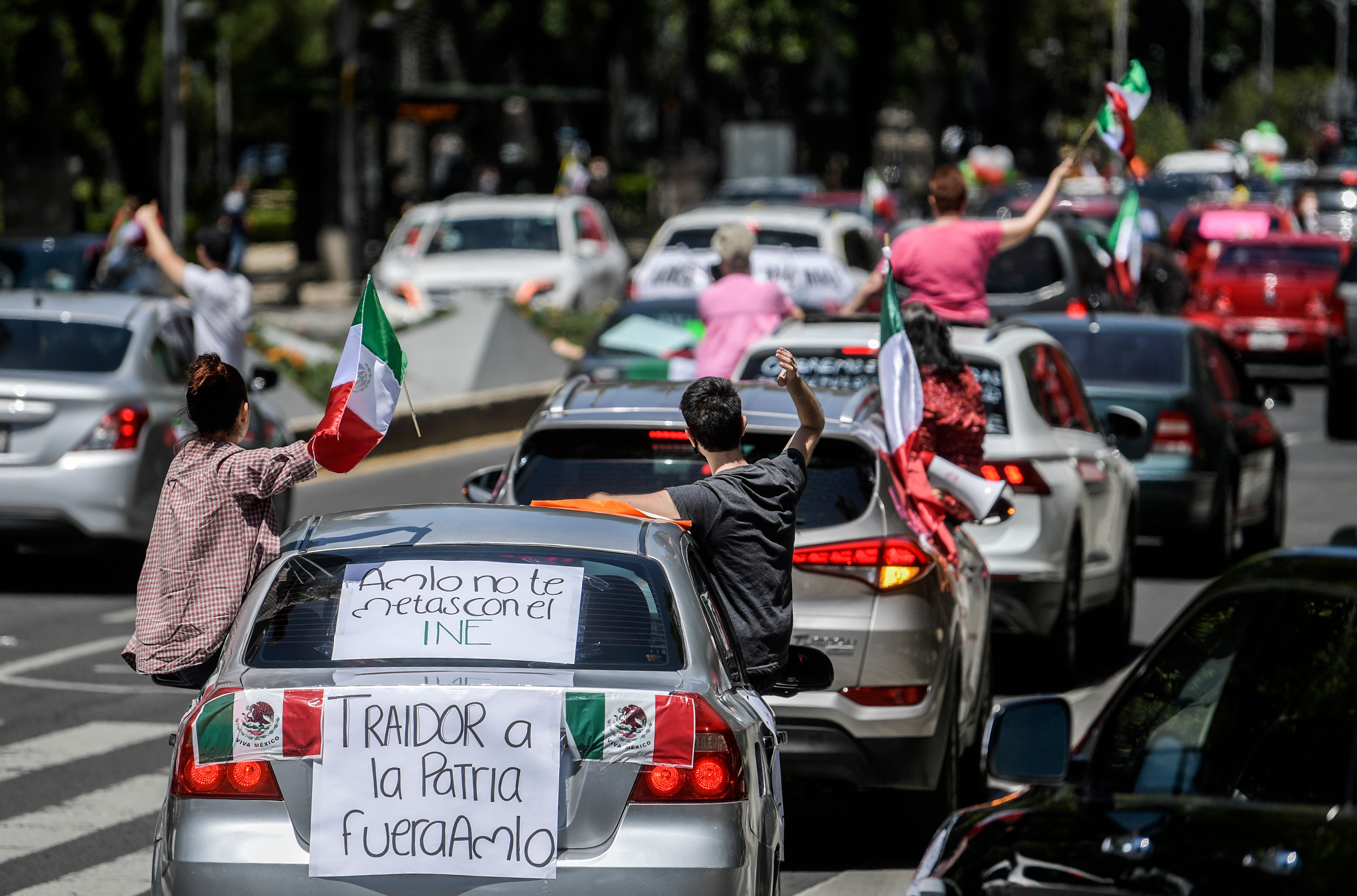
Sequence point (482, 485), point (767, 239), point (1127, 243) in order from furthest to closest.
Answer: point (767, 239)
point (1127, 243)
point (482, 485)

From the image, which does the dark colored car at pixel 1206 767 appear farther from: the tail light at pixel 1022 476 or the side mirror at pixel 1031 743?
the tail light at pixel 1022 476

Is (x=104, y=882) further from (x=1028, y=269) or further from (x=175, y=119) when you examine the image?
(x=175, y=119)

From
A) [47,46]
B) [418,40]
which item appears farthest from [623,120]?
[47,46]

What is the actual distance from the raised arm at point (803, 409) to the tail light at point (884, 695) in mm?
776

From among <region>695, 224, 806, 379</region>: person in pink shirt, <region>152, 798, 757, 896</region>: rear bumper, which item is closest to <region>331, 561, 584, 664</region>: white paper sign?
<region>152, 798, 757, 896</region>: rear bumper

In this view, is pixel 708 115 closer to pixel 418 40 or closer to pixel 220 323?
pixel 418 40

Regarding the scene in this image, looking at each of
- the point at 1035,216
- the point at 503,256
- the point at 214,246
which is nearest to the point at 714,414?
the point at 1035,216

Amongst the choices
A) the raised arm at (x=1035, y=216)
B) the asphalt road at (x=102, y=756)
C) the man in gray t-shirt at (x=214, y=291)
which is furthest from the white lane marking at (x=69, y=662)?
the raised arm at (x=1035, y=216)

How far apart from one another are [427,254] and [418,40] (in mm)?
26525

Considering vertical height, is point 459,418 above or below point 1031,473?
below

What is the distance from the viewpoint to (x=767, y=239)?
22.4m

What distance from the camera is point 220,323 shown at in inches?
498

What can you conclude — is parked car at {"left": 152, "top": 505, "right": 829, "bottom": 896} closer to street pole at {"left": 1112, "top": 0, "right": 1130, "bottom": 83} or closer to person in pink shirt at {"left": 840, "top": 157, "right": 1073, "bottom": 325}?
person in pink shirt at {"left": 840, "top": 157, "right": 1073, "bottom": 325}

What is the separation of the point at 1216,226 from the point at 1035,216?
22104 millimetres
